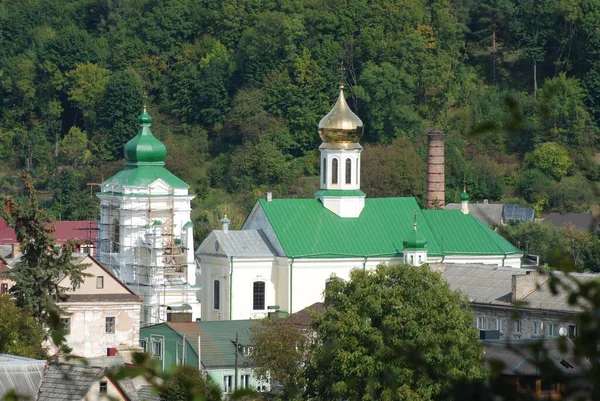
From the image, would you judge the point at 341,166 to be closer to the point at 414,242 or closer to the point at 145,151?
the point at 414,242

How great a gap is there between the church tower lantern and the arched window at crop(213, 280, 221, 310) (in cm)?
339

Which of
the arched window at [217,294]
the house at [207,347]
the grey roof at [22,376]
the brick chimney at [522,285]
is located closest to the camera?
the grey roof at [22,376]

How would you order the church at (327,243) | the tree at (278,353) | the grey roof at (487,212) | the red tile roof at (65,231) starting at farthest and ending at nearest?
the grey roof at (487,212)
the red tile roof at (65,231)
the church at (327,243)
the tree at (278,353)

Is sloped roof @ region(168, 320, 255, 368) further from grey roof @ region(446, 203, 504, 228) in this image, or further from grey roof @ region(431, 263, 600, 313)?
grey roof @ region(446, 203, 504, 228)

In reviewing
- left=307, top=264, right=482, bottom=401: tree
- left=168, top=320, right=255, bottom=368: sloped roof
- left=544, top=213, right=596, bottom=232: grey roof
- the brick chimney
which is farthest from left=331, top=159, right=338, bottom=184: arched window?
left=544, top=213, right=596, bottom=232: grey roof

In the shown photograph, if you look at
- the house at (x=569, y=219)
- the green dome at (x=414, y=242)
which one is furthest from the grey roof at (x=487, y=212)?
the green dome at (x=414, y=242)

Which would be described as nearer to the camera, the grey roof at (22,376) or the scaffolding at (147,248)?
the grey roof at (22,376)

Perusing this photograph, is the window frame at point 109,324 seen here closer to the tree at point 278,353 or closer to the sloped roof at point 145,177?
the tree at point 278,353

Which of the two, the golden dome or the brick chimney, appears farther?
the golden dome

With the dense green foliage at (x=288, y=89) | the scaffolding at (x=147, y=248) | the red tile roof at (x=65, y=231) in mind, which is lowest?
the scaffolding at (x=147, y=248)

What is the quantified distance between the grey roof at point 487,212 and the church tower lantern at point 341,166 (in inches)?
589

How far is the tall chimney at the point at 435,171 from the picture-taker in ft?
198

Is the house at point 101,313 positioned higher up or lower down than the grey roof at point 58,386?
higher up

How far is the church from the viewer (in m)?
45.3
